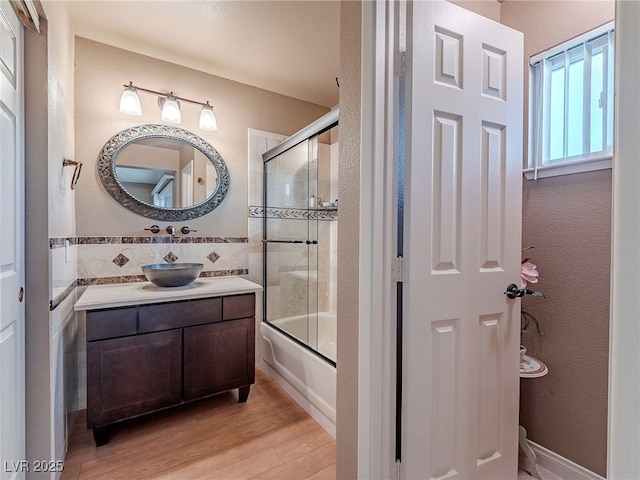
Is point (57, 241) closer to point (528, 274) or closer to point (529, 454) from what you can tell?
point (528, 274)

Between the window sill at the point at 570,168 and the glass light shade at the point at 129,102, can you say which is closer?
the window sill at the point at 570,168

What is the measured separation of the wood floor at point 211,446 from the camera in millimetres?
1569

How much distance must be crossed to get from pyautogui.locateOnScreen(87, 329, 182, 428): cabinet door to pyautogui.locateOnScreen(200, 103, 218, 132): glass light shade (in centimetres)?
158

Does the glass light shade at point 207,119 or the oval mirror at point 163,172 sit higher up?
the glass light shade at point 207,119

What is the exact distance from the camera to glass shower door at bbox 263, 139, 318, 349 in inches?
102

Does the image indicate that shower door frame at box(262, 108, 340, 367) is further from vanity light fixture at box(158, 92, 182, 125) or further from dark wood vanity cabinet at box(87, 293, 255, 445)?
vanity light fixture at box(158, 92, 182, 125)

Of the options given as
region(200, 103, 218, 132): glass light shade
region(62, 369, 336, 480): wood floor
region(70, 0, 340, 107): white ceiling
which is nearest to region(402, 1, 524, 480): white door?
region(62, 369, 336, 480): wood floor

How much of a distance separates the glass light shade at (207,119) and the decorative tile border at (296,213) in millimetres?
739

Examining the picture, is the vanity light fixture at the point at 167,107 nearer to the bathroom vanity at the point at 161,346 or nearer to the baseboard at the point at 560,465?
the bathroom vanity at the point at 161,346

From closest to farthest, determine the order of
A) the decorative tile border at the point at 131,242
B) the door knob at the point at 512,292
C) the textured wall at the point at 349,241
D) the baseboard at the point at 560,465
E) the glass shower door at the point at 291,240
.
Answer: the textured wall at the point at 349,241 < the door knob at the point at 512,292 < the baseboard at the point at 560,465 < the decorative tile border at the point at 131,242 < the glass shower door at the point at 291,240

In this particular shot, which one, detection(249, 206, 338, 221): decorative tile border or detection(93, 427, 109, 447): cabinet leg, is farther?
A: detection(249, 206, 338, 221): decorative tile border

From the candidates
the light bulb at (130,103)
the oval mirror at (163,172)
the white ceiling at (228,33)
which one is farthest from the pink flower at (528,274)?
the light bulb at (130,103)

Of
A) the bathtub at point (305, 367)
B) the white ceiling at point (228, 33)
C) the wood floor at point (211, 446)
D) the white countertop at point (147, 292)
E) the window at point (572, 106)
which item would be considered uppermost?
the white ceiling at point (228, 33)

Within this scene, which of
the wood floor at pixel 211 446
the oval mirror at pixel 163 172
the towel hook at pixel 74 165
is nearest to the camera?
the wood floor at pixel 211 446
